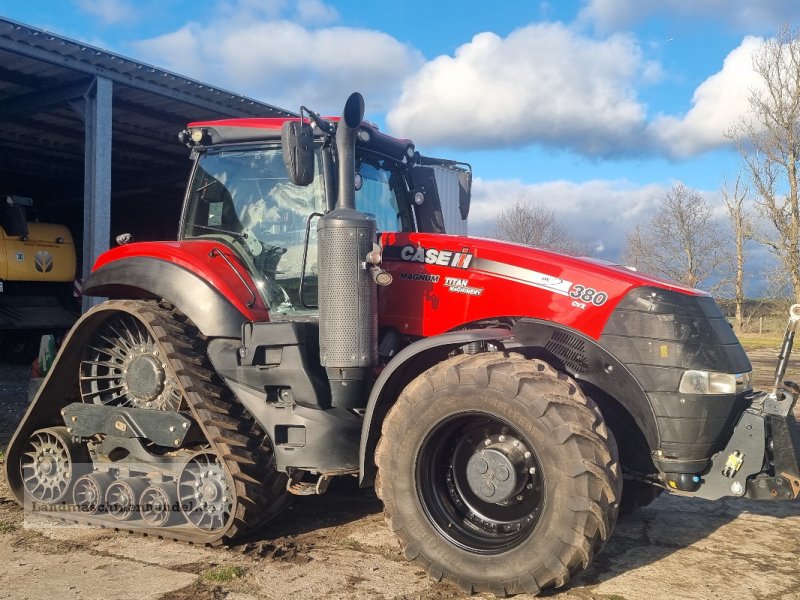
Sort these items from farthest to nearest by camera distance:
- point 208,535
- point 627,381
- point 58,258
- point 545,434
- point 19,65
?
point 58,258
point 19,65
point 208,535
point 627,381
point 545,434

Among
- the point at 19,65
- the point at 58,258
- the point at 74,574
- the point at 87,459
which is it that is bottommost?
the point at 74,574

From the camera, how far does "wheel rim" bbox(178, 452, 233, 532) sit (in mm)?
4395

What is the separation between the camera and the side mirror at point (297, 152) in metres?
4.01

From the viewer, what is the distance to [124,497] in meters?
4.71

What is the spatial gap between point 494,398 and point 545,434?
29 cm

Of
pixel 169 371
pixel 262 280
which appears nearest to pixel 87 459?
pixel 169 371

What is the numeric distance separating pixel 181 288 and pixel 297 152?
1.23 m

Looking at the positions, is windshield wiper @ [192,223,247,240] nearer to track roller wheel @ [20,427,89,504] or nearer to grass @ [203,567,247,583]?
track roller wheel @ [20,427,89,504]

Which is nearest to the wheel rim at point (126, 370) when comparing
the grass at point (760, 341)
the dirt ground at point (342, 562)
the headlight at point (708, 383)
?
the dirt ground at point (342, 562)

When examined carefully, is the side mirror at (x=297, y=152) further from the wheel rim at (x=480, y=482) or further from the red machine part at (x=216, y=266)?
the wheel rim at (x=480, y=482)

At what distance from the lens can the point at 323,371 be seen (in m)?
4.30

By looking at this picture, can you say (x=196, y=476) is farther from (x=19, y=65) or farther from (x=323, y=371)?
(x=19, y=65)

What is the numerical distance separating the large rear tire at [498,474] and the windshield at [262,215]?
45.6 inches

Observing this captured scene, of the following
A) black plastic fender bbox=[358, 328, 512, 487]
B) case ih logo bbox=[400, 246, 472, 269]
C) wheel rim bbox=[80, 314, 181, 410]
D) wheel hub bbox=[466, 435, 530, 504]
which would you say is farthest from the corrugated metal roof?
wheel hub bbox=[466, 435, 530, 504]
